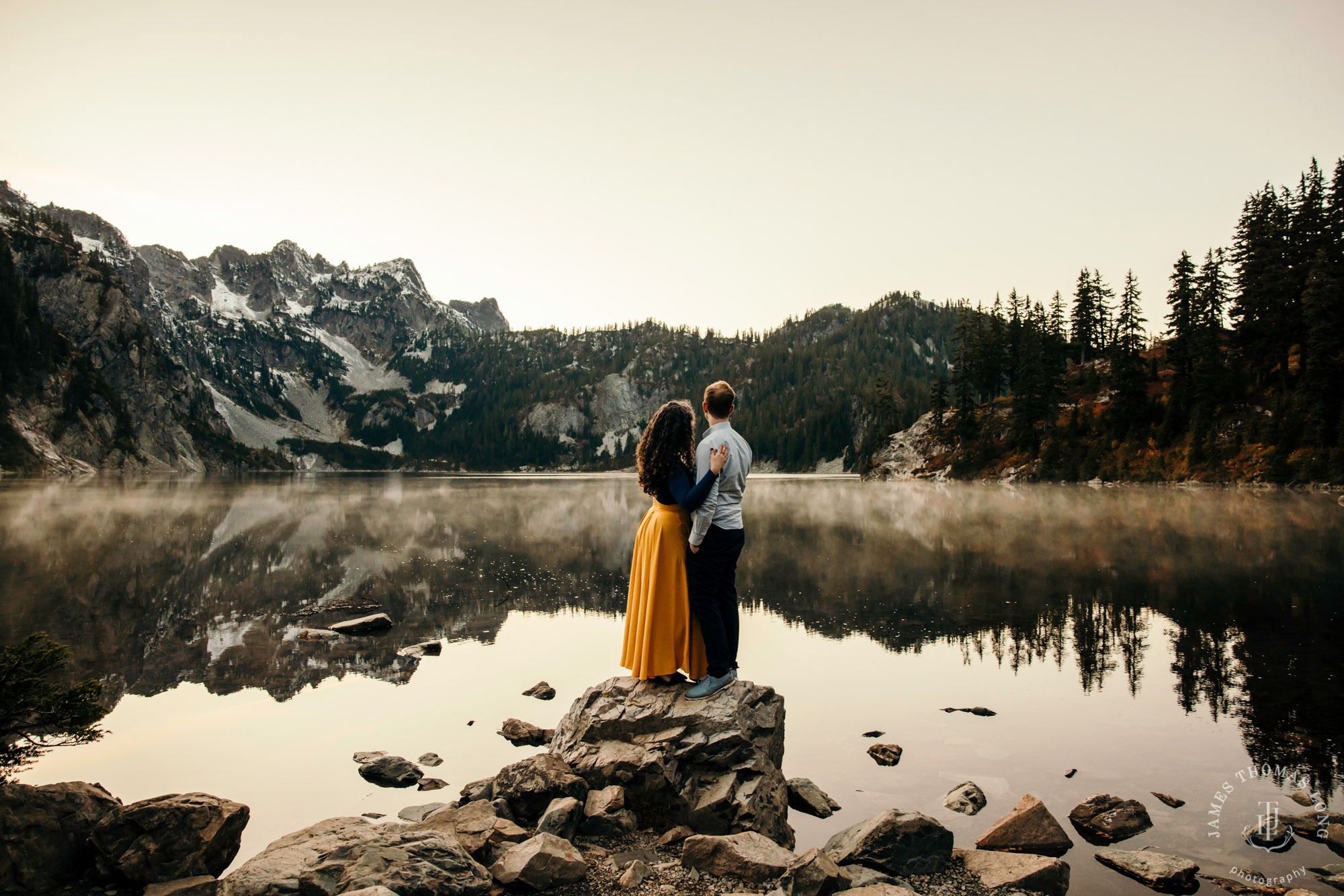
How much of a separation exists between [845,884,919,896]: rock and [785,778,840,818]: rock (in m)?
1.84

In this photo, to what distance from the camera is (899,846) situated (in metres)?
5.39

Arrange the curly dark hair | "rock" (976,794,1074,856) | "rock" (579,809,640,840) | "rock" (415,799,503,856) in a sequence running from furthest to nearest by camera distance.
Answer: the curly dark hair
"rock" (579,809,640,840)
"rock" (976,794,1074,856)
"rock" (415,799,503,856)

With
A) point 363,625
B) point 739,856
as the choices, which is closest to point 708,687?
point 739,856

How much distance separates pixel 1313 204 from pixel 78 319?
210m

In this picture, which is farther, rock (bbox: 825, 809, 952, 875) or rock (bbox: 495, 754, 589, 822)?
rock (bbox: 495, 754, 589, 822)

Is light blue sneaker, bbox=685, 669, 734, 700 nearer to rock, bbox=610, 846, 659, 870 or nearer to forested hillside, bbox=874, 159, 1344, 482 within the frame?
rock, bbox=610, 846, 659, 870

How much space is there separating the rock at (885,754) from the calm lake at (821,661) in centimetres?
18

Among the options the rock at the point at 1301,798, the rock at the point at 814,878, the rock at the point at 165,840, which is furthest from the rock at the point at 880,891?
the rock at the point at 165,840

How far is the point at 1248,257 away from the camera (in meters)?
65.6

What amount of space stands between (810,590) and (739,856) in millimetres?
12186

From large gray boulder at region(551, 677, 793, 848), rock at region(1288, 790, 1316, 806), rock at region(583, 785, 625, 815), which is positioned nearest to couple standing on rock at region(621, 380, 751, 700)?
large gray boulder at region(551, 677, 793, 848)

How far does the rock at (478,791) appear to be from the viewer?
6.67 m

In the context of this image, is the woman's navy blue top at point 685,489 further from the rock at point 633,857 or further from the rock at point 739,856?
the rock at point 633,857

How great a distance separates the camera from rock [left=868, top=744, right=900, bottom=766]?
7.57 m
